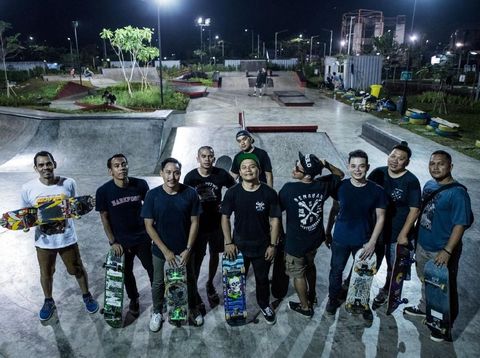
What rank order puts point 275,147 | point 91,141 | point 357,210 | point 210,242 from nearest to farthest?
point 357,210 → point 210,242 → point 275,147 → point 91,141

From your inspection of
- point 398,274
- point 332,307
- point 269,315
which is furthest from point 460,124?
point 269,315

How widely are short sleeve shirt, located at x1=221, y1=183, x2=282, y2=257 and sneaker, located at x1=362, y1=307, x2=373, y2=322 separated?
1357 millimetres

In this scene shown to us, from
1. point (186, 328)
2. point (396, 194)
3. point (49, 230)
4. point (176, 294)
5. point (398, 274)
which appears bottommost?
point (186, 328)

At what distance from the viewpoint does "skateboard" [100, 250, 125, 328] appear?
147 inches

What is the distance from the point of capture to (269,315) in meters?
3.90

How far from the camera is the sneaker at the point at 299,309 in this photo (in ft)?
13.1

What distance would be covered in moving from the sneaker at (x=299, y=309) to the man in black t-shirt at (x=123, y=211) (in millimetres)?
1773

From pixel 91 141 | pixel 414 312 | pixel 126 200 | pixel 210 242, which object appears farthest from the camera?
pixel 91 141

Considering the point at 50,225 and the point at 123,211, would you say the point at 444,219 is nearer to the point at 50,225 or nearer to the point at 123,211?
the point at 123,211

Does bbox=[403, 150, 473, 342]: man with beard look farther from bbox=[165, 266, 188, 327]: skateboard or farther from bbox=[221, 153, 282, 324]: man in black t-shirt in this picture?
bbox=[165, 266, 188, 327]: skateboard

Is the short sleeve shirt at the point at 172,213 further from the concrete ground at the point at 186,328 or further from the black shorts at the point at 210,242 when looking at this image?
the concrete ground at the point at 186,328

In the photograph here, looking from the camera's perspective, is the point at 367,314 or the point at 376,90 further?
the point at 376,90

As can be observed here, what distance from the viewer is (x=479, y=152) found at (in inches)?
451

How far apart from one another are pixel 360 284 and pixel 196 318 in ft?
5.99
